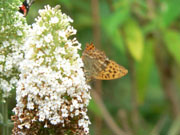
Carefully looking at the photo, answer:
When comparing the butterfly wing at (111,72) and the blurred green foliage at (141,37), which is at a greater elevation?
the blurred green foliage at (141,37)

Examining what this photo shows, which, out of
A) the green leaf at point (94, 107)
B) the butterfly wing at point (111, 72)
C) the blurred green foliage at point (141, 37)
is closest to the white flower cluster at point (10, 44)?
the butterfly wing at point (111, 72)

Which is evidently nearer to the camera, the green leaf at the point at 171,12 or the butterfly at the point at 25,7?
the butterfly at the point at 25,7

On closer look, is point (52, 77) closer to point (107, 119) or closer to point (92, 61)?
point (92, 61)

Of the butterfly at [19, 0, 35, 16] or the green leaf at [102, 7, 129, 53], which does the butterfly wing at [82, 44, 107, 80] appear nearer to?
the butterfly at [19, 0, 35, 16]

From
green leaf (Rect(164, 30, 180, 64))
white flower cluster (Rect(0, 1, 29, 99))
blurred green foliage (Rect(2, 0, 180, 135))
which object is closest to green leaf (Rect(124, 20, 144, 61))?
blurred green foliage (Rect(2, 0, 180, 135))

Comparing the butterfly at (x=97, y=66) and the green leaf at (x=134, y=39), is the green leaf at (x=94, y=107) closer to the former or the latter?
the green leaf at (x=134, y=39)

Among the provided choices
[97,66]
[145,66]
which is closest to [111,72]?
[97,66]

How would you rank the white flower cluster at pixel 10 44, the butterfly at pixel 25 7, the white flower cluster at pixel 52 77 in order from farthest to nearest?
the butterfly at pixel 25 7 → the white flower cluster at pixel 10 44 → the white flower cluster at pixel 52 77
